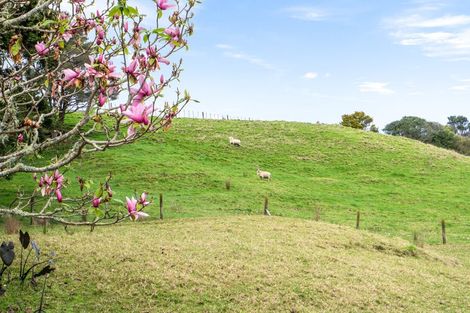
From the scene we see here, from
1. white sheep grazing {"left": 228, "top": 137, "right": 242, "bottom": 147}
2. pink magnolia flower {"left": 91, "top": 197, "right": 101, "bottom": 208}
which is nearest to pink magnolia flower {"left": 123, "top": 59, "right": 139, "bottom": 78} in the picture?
pink magnolia flower {"left": 91, "top": 197, "right": 101, "bottom": 208}

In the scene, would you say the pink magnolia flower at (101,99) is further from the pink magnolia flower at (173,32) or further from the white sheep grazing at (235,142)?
the white sheep grazing at (235,142)

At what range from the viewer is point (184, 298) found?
10930 millimetres

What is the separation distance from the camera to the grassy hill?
116 ft

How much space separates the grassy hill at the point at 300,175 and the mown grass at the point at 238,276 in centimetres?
1026

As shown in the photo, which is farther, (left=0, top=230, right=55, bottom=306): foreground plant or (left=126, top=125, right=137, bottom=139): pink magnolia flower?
(left=0, top=230, right=55, bottom=306): foreground plant

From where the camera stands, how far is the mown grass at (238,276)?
35.5 ft

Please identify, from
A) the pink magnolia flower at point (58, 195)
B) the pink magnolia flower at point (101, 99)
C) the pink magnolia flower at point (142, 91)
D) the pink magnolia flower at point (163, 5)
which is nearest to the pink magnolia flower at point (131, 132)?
the pink magnolia flower at point (101, 99)

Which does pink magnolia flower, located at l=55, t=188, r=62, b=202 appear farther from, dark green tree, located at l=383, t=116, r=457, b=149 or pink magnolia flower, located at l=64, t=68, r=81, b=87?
dark green tree, located at l=383, t=116, r=457, b=149

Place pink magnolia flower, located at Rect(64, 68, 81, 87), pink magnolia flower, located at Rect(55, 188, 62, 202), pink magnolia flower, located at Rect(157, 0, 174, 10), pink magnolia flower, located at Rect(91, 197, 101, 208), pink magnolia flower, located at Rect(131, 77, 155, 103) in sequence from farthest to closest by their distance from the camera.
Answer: pink magnolia flower, located at Rect(55, 188, 62, 202) < pink magnolia flower, located at Rect(91, 197, 101, 208) < pink magnolia flower, located at Rect(157, 0, 174, 10) < pink magnolia flower, located at Rect(64, 68, 81, 87) < pink magnolia flower, located at Rect(131, 77, 155, 103)

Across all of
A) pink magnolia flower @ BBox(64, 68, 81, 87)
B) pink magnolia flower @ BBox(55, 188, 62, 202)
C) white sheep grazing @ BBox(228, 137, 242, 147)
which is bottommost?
pink magnolia flower @ BBox(55, 188, 62, 202)

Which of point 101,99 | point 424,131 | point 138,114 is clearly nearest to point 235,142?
point 101,99

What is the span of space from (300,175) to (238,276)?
125ft

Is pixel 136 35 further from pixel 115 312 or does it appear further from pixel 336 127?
pixel 336 127

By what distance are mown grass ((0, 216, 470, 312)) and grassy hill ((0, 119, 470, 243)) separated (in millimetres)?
10263
